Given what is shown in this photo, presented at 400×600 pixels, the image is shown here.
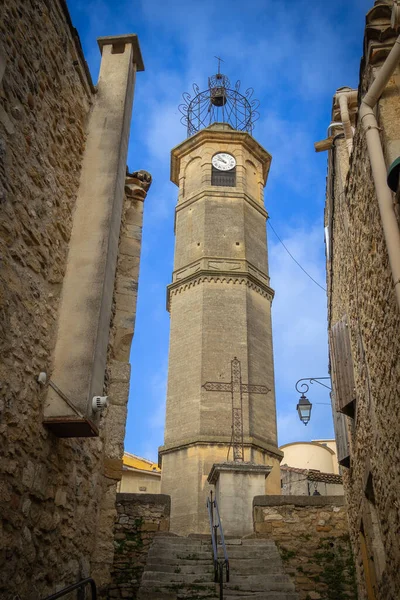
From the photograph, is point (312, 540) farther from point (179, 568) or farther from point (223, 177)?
point (223, 177)

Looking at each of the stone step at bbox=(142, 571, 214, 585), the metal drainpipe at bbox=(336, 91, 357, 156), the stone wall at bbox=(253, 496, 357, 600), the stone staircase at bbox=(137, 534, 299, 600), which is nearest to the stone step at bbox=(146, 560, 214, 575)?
the stone staircase at bbox=(137, 534, 299, 600)

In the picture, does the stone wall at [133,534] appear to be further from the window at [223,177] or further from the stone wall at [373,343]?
the window at [223,177]

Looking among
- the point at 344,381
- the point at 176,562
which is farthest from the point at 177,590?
the point at 344,381

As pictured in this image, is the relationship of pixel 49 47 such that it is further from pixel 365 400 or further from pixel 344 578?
pixel 344 578

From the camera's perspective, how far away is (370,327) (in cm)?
593

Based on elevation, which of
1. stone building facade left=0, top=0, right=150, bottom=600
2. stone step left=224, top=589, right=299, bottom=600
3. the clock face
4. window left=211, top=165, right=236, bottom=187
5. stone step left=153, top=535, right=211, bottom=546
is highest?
the clock face

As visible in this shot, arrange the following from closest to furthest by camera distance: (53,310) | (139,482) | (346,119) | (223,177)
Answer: (53,310) → (346,119) → (223,177) → (139,482)

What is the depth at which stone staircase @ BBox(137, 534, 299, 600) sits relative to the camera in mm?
6199

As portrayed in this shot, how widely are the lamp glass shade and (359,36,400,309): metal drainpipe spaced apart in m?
6.93

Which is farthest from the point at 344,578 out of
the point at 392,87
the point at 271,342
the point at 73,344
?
the point at 271,342

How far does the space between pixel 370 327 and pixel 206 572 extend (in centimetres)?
368

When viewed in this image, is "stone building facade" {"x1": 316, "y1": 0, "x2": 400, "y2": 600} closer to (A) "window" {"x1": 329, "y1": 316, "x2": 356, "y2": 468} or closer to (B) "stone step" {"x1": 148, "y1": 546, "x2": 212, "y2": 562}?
(A) "window" {"x1": 329, "y1": 316, "x2": 356, "y2": 468}

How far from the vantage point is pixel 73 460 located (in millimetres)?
4336

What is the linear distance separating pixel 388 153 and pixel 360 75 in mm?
1443
